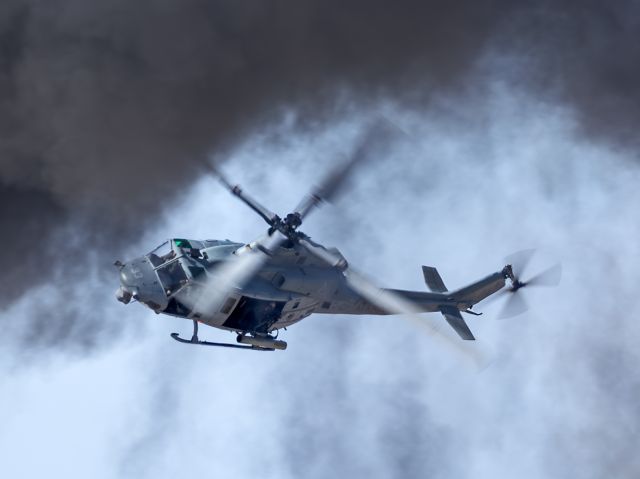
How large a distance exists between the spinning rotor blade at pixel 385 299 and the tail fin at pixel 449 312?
82cm

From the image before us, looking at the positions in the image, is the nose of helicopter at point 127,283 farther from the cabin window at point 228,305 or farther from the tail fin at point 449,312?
the tail fin at point 449,312

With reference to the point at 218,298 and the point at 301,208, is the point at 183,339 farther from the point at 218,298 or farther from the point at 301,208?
the point at 301,208

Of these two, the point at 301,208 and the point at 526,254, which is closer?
the point at 301,208

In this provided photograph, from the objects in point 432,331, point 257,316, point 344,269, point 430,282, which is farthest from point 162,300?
point 430,282

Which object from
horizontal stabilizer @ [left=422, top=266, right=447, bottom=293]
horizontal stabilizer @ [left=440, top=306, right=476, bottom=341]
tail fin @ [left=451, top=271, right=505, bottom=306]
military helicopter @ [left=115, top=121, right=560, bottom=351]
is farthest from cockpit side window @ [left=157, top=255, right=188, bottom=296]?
tail fin @ [left=451, top=271, right=505, bottom=306]

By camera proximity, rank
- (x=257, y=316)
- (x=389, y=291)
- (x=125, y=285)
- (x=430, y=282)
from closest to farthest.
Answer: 1. (x=125, y=285)
2. (x=257, y=316)
3. (x=389, y=291)
4. (x=430, y=282)

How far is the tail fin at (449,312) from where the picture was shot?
2680cm

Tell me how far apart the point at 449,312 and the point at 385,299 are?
2837 mm

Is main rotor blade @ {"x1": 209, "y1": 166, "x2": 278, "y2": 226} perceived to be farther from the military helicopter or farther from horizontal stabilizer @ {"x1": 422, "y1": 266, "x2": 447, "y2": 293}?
horizontal stabilizer @ {"x1": 422, "y1": 266, "x2": 447, "y2": 293}

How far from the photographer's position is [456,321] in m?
27.1

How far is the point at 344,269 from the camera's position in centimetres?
2267

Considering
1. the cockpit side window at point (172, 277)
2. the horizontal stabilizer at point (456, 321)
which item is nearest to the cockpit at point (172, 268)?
the cockpit side window at point (172, 277)

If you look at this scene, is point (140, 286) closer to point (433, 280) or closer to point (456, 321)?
point (456, 321)

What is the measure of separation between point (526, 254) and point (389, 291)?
15.4 feet
